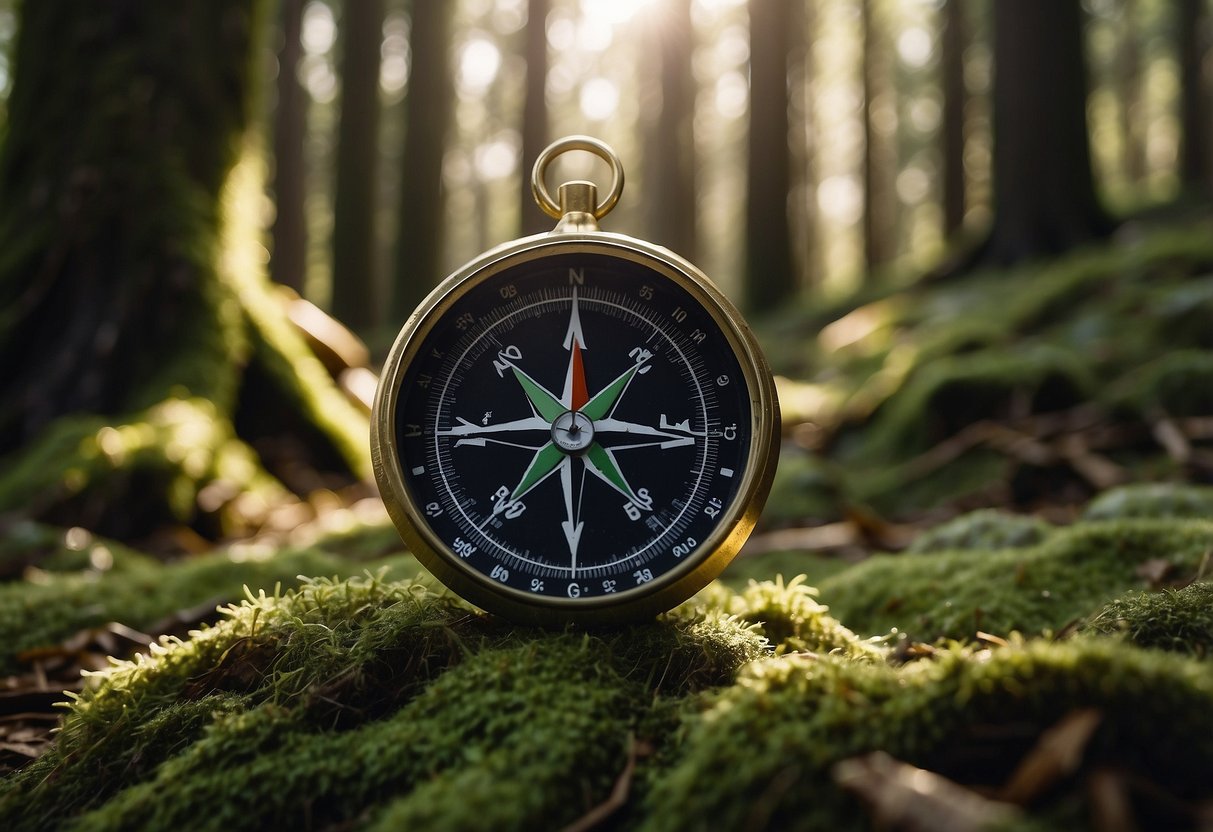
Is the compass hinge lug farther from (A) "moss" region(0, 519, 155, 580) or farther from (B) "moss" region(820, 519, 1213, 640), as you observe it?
(A) "moss" region(0, 519, 155, 580)

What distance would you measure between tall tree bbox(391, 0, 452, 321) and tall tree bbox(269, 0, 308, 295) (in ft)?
5.34

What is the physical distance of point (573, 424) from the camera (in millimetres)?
2221

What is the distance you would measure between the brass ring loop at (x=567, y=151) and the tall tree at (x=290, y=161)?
1200 cm

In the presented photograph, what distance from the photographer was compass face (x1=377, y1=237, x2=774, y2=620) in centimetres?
214

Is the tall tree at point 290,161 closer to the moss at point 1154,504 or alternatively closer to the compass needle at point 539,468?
the moss at point 1154,504

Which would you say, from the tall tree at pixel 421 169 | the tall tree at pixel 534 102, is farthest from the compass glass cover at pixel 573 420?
the tall tree at pixel 534 102

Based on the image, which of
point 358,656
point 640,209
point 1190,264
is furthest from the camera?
point 640,209

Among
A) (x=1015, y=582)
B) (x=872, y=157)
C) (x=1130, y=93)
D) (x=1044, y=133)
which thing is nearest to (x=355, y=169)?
(x=1044, y=133)

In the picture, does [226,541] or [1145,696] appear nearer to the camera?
[1145,696]

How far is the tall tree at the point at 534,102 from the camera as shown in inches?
559

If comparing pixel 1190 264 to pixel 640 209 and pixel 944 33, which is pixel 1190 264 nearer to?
pixel 944 33

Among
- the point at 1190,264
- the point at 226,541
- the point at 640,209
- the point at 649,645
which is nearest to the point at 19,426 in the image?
the point at 226,541

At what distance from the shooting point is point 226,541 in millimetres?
4617

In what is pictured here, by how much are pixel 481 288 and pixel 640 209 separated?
3614cm
